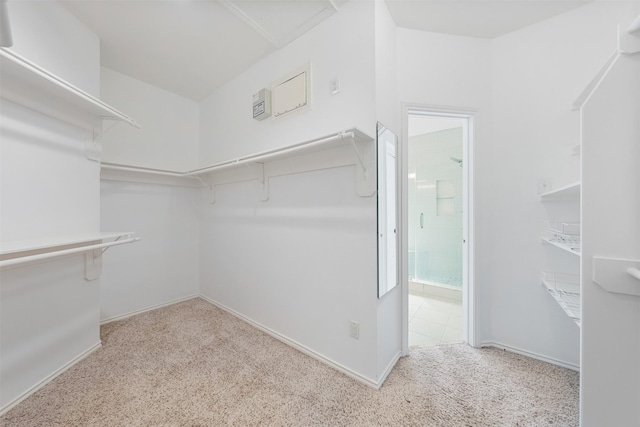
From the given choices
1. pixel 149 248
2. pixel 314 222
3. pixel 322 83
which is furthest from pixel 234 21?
pixel 149 248

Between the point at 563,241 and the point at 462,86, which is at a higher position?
the point at 462,86

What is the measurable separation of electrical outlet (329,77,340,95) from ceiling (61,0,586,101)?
0.46 m

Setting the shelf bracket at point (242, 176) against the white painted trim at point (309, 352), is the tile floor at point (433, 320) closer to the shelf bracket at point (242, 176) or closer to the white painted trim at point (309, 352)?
the white painted trim at point (309, 352)

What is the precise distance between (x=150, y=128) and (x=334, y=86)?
7.34 feet

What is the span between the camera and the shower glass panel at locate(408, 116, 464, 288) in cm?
324

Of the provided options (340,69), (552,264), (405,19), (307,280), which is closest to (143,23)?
(340,69)

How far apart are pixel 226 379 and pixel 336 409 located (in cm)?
75

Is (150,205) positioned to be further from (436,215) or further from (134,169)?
(436,215)

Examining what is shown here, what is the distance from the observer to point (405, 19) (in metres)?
1.70

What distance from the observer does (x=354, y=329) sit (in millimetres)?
1569

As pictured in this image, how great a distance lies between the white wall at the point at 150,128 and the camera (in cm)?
234

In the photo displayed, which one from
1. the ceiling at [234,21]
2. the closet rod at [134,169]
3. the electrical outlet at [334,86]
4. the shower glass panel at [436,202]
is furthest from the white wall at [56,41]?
the shower glass panel at [436,202]

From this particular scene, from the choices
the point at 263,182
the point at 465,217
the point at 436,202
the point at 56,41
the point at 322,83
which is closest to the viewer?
the point at 56,41

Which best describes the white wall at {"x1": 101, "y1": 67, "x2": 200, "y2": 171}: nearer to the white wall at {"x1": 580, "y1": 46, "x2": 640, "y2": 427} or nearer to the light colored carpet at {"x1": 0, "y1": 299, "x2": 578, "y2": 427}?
the light colored carpet at {"x1": 0, "y1": 299, "x2": 578, "y2": 427}
